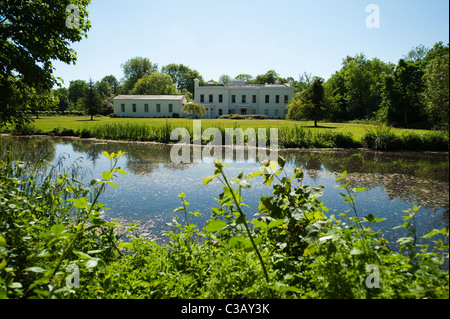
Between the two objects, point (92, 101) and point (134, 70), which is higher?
point (134, 70)

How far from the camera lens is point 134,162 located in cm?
899

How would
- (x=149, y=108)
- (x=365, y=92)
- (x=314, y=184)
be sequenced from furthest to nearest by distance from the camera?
1. (x=149, y=108)
2. (x=365, y=92)
3. (x=314, y=184)

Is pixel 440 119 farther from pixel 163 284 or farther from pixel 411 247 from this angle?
pixel 163 284

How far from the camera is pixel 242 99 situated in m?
43.3

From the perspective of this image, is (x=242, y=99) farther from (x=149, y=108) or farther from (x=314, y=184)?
(x=314, y=184)

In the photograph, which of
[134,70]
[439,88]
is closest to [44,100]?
[439,88]

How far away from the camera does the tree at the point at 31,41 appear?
3260 millimetres

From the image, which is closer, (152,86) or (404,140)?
(404,140)

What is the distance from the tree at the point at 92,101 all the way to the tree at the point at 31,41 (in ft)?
97.7

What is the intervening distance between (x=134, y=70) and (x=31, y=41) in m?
57.8

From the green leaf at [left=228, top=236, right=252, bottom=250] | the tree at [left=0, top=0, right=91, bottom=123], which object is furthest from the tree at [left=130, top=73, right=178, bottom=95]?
the green leaf at [left=228, top=236, right=252, bottom=250]

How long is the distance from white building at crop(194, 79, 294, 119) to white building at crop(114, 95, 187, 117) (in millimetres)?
6483

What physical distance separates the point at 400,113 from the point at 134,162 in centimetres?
785

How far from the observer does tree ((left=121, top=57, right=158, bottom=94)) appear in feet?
180
